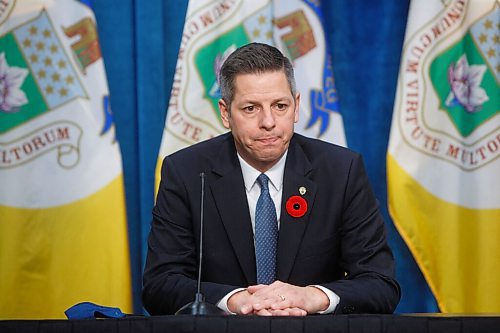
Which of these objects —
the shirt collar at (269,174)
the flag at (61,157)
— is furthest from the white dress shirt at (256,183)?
the flag at (61,157)

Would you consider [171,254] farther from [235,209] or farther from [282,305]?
[282,305]

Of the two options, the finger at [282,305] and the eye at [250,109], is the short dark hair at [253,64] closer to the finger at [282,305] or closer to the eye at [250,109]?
the eye at [250,109]

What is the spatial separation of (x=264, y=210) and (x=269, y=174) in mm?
142

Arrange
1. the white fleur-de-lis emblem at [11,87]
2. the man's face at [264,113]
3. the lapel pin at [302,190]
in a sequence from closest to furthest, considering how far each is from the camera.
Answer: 1. the man's face at [264,113]
2. the lapel pin at [302,190]
3. the white fleur-de-lis emblem at [11,87]

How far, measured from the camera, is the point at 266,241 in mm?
2654

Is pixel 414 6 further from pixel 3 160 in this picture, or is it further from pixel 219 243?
pixel 3 160

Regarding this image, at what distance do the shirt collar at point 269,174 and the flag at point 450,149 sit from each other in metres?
1.20

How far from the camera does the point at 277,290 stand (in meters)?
2.28

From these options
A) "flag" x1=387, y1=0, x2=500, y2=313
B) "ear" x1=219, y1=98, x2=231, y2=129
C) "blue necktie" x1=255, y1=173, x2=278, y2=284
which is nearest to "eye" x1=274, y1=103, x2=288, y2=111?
"ear" x1=219, y1=98, x2=231, y2=129

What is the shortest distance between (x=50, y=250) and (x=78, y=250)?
140 millimetres

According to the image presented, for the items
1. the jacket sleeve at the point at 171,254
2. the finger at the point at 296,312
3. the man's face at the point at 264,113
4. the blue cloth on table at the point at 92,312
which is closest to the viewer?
the blue cloth on table at the point at 92,312

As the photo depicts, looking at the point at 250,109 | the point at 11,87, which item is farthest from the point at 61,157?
the point at 250,109

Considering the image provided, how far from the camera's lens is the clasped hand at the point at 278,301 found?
7.30 feet

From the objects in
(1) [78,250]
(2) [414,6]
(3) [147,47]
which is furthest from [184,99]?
(2) [414,6]
